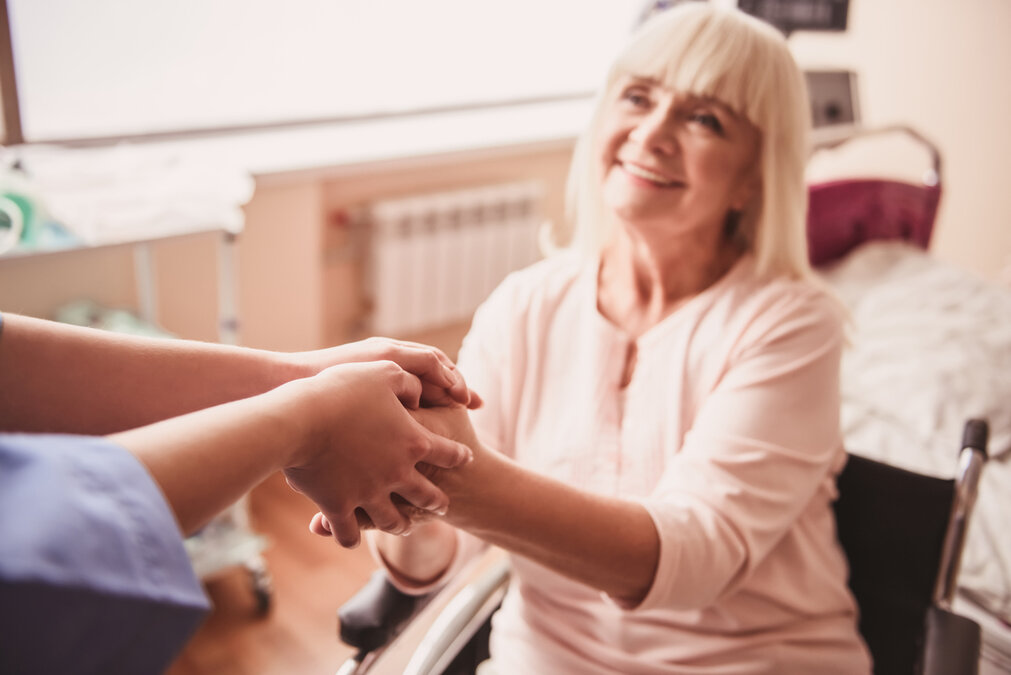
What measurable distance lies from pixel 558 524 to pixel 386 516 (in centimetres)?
20

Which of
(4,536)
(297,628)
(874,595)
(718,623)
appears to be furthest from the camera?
(297,628)

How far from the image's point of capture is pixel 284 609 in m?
2.16

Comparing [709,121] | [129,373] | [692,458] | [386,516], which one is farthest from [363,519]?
[709,121]

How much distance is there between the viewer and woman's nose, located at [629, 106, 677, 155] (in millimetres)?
1192

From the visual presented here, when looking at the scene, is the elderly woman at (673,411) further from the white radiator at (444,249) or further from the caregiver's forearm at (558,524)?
the white radiator at (444,249)

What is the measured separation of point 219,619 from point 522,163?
7.04 ft

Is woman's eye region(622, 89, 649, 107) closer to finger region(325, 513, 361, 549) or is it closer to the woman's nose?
the woman's nose

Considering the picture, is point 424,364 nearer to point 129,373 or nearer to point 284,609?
point 129,373

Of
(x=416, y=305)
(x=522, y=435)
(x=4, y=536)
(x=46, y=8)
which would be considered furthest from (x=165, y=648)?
(x=416, y=305)

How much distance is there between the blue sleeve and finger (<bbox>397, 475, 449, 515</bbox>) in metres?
0.38

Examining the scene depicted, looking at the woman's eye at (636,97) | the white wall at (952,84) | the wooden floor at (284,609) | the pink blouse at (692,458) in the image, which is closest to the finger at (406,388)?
the pink blouse at (692,458)

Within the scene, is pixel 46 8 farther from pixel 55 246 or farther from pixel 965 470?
pixel 965 470

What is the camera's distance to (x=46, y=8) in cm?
213

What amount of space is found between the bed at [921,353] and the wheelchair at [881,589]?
27 centimetres
